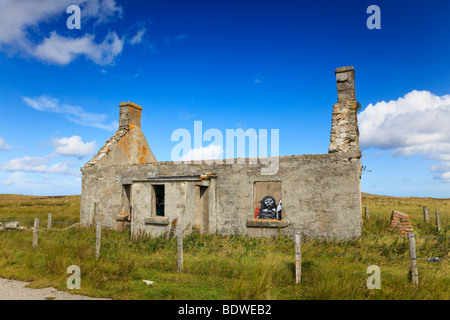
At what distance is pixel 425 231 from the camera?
1222cm

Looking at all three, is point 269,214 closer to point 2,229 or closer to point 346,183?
point 346,183

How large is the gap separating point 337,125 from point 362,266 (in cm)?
563

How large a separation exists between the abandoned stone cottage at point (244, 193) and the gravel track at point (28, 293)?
4855 mm

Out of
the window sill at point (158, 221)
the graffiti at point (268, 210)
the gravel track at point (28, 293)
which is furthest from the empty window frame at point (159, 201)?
the gravel track at point (28, 293)

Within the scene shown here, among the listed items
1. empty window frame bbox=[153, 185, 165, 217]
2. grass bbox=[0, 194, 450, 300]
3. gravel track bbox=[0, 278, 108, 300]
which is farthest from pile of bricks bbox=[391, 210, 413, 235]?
gravel track bbox=[0, 278, 108, 300]

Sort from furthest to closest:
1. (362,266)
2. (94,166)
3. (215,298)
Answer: (94,166)
(362,266)
(215,298)

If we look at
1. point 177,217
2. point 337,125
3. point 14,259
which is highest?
point 337,125

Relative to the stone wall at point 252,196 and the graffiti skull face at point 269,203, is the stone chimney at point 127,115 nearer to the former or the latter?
the stone wall at point 252,196

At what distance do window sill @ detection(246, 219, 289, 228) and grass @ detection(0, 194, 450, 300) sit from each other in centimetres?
43

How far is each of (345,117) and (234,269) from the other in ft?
24.3

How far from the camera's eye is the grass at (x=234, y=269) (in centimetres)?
559

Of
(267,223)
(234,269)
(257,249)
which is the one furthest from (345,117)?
(234,269)
